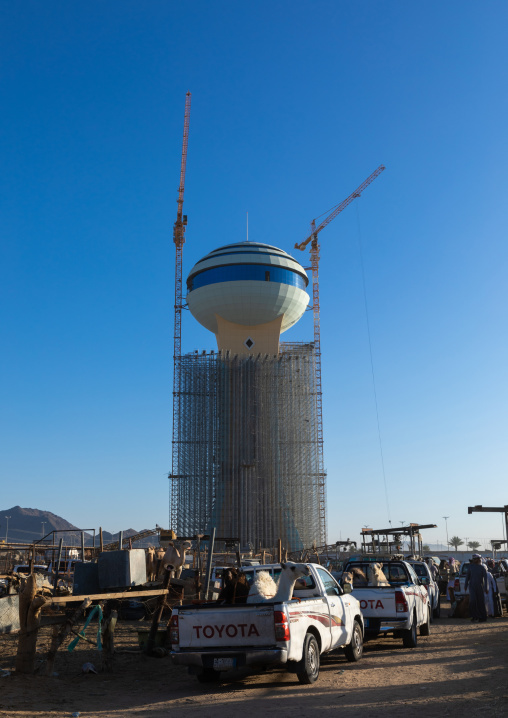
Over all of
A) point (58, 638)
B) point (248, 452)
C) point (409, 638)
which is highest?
point (248, 452)

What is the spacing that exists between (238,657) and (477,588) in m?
11.3

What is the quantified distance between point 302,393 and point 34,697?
62.3m

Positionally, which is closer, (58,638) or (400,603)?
(58,638)

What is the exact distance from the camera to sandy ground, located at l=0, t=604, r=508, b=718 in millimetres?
8766

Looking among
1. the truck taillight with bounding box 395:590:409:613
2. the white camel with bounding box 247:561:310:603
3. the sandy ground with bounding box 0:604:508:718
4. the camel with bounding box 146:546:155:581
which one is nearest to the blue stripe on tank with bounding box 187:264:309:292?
the camel with bounding box 146:546:155:581

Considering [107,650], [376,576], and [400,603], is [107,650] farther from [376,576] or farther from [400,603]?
[376,576]

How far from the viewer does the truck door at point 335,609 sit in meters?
11.5

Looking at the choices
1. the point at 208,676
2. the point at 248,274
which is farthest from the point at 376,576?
the point at 248,274

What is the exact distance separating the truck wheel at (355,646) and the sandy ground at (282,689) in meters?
0.16

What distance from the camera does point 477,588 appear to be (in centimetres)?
1925

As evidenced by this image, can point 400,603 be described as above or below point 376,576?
below

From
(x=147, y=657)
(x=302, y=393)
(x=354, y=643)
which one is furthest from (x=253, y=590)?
(x=302, y=393)

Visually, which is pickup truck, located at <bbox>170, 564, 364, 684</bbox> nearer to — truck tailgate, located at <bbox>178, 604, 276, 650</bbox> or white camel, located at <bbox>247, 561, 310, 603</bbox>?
truck tailgate, located at <bbox>178, 604, 276, 650</bbox>

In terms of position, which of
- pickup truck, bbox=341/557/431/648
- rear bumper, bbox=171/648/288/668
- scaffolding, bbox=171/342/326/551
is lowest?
rear bumper, bbox=171/648/288/668
